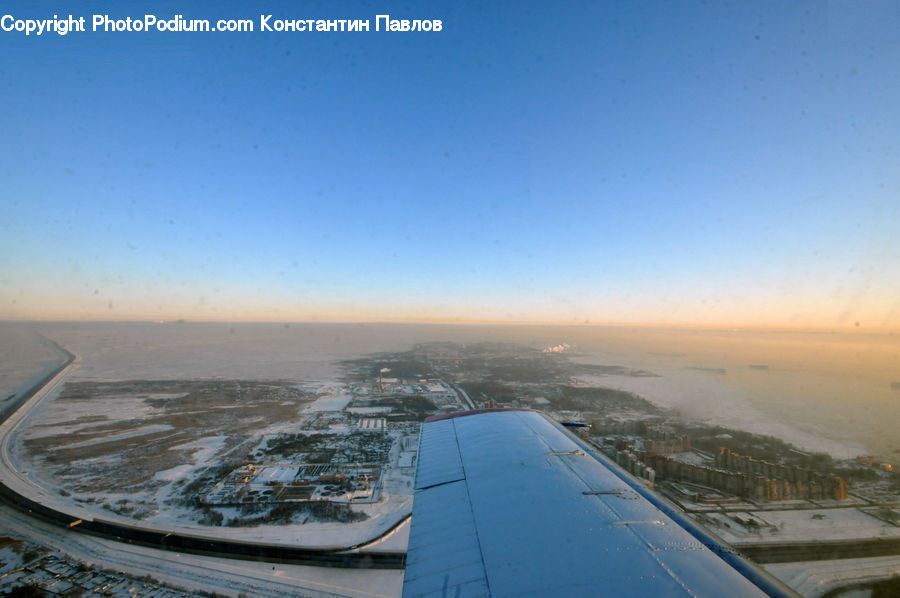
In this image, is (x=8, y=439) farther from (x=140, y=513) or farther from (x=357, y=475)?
(x=357, y=475)

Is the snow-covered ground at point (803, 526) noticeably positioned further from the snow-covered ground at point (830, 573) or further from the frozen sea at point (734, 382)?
the frozen sea at point (734, 382)

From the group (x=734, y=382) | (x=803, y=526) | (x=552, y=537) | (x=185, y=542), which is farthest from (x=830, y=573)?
(x=734, y=382)

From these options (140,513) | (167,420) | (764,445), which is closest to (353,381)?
(167,420)

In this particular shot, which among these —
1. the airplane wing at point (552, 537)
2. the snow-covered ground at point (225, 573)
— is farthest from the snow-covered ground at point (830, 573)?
the snow-covered ground at point (225, 573)

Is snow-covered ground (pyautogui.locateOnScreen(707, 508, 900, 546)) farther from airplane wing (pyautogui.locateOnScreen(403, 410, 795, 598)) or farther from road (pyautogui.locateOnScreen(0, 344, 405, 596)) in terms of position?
road (pyautogui.locateOnScreen(0, 344, 405, 596))

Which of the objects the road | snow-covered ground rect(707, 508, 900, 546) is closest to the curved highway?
the road

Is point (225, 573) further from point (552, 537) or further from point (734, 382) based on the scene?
point (734, 382)

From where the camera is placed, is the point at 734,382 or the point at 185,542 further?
the point at 734,382

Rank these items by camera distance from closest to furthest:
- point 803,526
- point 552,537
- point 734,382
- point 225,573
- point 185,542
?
point 552,537 < point 225,573 < point 185,542 < point 803,526 < point 734,382
